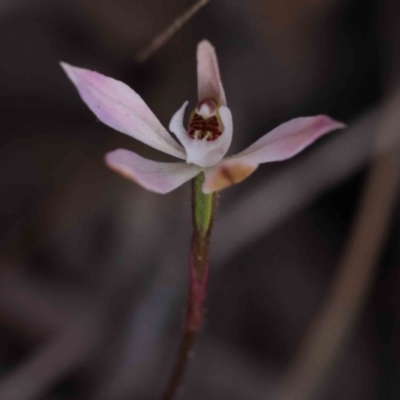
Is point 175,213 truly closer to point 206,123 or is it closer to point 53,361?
point 53,361

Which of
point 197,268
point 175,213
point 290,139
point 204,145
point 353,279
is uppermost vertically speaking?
point 175,213

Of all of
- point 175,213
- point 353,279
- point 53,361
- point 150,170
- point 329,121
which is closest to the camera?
point 329,121

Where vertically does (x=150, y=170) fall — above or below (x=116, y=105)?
below

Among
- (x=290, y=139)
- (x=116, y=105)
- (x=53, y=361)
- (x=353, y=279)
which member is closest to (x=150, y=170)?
(x=116, y=105)

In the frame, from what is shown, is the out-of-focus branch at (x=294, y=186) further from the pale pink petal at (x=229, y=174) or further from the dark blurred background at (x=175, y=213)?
the pale pink petal at (x=229, y=174)

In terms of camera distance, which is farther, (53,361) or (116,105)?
(53,361)

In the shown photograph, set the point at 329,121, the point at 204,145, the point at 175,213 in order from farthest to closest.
A: the point at 175,213, the point at 204,145, the point at 329,121
